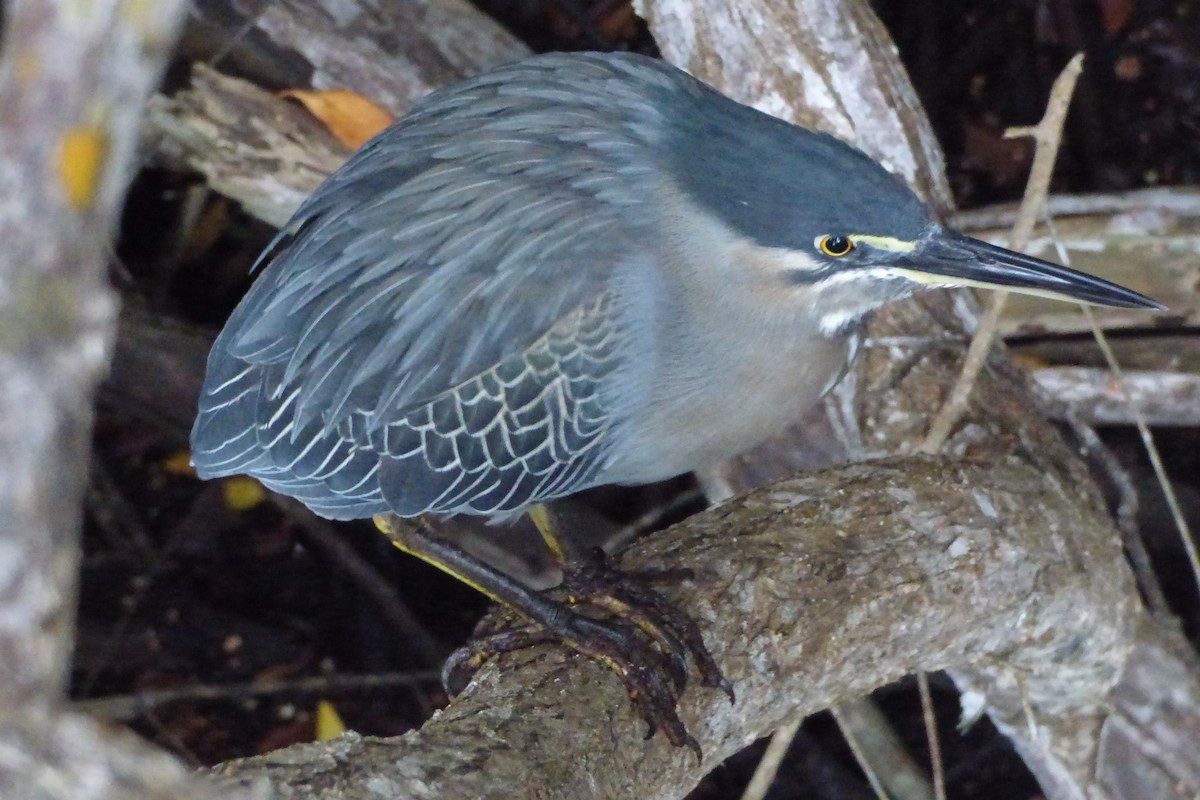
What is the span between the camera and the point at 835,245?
64.0 inches

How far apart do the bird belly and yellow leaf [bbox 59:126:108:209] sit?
1.28 m

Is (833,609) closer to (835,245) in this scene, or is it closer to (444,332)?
(835,245)

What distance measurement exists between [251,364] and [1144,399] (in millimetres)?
1728

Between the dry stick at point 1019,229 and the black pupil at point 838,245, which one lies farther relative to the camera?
the dry stick at point 1019,229

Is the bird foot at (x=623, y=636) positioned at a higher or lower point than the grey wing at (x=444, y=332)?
lower

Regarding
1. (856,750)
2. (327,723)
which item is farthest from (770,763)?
(327,723)

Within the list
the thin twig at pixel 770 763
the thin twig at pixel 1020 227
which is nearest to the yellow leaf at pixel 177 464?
the thin twig at pixel 770 763

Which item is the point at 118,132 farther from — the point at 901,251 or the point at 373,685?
the point at 373,685

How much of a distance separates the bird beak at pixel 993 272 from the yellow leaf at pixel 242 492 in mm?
1864

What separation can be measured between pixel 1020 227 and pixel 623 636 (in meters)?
0.89

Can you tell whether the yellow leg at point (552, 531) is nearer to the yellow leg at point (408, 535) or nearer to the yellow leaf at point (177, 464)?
the yellow leg at point (408, 535)

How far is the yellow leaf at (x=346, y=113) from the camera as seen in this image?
2500mm

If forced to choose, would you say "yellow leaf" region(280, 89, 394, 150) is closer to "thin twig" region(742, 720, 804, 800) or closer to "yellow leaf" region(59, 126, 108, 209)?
"thin twig" region(742, 720, 804, 800)

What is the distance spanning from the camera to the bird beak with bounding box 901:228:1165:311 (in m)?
1.62
